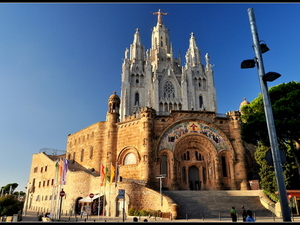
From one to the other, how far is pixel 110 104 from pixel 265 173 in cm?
2484

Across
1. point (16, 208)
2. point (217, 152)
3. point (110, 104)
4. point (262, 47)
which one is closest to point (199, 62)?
point (110, 104)

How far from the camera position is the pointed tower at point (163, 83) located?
61875 millimetres

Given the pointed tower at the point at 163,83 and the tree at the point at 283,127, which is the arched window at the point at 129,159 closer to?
the tree at the point at 283,127

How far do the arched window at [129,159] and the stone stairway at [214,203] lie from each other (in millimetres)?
8335

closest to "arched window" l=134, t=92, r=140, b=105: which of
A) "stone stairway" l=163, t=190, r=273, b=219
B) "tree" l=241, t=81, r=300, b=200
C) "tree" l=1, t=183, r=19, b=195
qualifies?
"stone stairway" l=163, t=190, r=273, b=219

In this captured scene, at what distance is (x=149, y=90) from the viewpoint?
63.6 meters

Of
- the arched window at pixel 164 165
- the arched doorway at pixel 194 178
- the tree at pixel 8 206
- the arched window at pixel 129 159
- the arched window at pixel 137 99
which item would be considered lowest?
the tree at pixel 8 206

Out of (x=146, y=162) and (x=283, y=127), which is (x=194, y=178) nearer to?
(x=146, y=162)

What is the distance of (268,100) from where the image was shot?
8.07 metres

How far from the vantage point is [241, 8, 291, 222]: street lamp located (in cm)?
700

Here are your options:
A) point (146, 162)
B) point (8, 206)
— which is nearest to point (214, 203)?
point (146, 162)

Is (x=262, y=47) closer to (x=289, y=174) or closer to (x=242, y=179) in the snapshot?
(x=289, y=174)

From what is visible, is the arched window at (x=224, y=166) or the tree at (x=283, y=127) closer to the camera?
the tree at (x=283, y=127)

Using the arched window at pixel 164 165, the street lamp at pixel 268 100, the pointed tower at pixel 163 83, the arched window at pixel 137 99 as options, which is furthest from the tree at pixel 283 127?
the arched window at pixel 137 99
